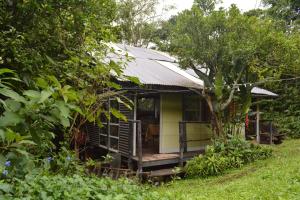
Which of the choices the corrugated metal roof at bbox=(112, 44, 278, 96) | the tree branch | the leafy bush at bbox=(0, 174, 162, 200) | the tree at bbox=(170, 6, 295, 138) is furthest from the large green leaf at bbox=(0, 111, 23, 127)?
the tree branch

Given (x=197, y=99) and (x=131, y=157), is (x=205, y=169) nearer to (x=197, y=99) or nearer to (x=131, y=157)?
(x=131, y=157)

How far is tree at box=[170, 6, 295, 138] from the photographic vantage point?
32.8 ft

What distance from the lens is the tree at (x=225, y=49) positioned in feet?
32.8

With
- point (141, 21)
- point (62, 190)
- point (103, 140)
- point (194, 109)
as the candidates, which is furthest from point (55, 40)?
point (141, 21)

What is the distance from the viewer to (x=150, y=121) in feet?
43.0

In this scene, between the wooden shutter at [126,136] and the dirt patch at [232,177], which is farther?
the wooden shutter at [126,136]

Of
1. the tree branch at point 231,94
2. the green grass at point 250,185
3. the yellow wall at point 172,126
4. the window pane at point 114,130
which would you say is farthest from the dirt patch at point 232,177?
the window pane at point 114,130

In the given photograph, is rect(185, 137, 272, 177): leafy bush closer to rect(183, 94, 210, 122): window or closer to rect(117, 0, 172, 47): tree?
rect(183, 94, 210, 122): window

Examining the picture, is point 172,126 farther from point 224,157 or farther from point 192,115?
point 224,157

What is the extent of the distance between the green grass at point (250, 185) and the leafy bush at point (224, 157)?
320mm

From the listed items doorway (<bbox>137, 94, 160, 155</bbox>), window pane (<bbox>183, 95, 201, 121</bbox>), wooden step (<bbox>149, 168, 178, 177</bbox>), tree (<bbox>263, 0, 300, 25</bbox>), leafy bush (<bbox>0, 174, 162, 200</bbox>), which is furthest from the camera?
tree (<bbox>263, 0, 300, 25</bbox>)

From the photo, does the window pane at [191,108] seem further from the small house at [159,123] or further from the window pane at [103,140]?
the window pane at [103,140]

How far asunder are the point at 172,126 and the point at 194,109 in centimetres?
140

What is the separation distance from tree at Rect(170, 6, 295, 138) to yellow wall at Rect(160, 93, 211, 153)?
1198mm
